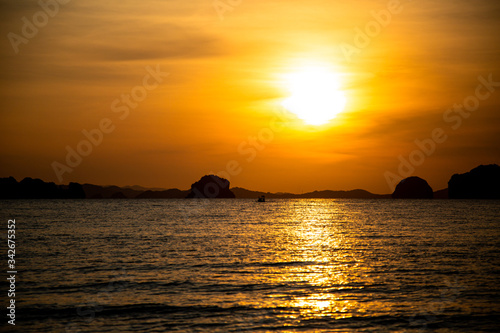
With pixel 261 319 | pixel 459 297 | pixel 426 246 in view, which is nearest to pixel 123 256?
pixel 261 319

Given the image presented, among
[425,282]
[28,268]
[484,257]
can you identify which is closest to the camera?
[425,282]

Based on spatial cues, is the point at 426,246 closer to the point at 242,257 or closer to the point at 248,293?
the point at 242,257

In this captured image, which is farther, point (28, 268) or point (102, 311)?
point (28, 268)

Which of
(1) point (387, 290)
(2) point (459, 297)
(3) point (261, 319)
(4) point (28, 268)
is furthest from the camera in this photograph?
(4) point (28, 268)

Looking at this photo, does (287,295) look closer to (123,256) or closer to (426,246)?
(123,256)

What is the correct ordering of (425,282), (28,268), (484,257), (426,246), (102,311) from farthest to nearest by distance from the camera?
(426,246) < (484,257) < (28,268) < (425,282) < (102,311)

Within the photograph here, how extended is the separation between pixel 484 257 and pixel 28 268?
145ft

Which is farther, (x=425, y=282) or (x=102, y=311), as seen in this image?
(x=425, y=282)

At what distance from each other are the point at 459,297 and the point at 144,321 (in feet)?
65.2

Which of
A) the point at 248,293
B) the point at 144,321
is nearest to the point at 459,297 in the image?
the point at 248,293

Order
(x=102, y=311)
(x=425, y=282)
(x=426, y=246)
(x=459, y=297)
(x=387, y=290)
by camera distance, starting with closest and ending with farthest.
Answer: (x=102, y=311) → (x=459, y=297) → (x=387, y=290) → (x=425, y=282) → (x=426, y=246)

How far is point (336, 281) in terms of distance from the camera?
35500 mm

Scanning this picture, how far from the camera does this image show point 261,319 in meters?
25.1

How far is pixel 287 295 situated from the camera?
30.5 m
